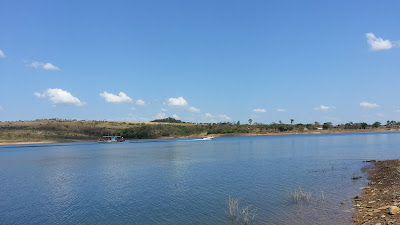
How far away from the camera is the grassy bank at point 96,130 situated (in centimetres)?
14257

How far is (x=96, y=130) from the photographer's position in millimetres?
170875

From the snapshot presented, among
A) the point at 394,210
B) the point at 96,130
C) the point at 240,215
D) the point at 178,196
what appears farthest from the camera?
the point at 96,130

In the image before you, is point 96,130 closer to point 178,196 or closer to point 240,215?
point 178,196

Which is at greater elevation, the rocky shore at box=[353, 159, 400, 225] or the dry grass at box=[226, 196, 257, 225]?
the rocky shore at box=[353, 159, 400, 225]

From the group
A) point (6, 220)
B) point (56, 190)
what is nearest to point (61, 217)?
point (6, 220)

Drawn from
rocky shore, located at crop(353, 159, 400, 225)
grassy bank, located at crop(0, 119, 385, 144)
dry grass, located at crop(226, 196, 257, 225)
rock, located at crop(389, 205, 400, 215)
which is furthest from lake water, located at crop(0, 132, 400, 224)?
grassy bank, located at crop(0, 119, 385, 144)

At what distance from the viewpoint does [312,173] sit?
92.6 ft

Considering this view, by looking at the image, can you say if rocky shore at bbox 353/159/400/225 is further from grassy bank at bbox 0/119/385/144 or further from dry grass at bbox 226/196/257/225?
grassy bank at bbox 0/119/385/144

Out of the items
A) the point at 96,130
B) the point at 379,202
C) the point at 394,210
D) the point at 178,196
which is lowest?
the point at 178,196

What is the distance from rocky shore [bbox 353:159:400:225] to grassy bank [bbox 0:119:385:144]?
484 ft

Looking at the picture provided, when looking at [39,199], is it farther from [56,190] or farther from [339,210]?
[339,210]

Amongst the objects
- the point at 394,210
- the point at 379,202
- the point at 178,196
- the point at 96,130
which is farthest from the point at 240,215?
the point at 96,130

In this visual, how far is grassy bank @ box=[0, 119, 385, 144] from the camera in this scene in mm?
142575

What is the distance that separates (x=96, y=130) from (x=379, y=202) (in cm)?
17039
